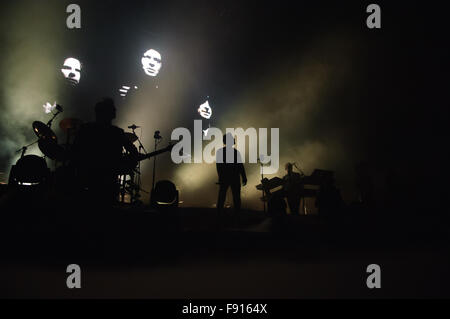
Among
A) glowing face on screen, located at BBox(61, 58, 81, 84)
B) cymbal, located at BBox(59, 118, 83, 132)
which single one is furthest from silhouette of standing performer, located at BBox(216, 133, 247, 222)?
glowing face on screen, located at BBox(61, 58, 81, 84)

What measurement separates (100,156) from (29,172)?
1131 mm

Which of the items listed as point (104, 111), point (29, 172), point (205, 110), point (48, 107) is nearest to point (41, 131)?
point (29, 172)

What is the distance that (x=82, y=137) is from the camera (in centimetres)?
290

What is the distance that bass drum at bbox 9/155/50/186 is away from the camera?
10.0 feet

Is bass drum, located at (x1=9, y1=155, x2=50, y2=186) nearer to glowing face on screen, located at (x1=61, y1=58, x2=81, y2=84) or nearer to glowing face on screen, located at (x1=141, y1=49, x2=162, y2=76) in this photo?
glowing face on screen, located at (x1=61, y1=58, x2=81, y2=84)

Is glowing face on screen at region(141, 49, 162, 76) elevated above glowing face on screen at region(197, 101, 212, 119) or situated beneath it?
elevated above

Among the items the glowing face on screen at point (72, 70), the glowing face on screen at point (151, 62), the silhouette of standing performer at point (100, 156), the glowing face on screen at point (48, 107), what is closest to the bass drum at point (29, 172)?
Result: the silhouette of standing performer at point (100, 156)

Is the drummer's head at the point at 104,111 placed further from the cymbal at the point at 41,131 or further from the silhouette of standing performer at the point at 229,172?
the silhouette of standing performer at the point at 229,172

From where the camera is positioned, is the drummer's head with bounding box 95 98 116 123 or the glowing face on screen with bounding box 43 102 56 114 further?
the glowing face on screen with bounding box 43 102 56 114

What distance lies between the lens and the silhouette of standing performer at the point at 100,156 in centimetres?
271

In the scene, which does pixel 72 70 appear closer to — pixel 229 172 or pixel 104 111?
pixel 104 111

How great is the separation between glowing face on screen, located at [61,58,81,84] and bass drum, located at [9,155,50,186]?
26.5 feet
